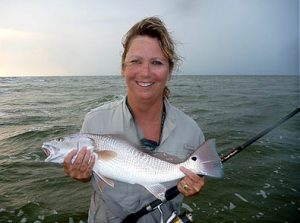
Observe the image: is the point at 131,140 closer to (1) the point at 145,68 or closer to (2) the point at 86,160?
(2) the point at 86,160

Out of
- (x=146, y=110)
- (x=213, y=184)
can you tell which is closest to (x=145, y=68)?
(x=146, y=110)

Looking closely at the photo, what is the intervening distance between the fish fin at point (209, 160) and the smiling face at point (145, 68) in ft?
2.89

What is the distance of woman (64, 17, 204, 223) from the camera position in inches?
141

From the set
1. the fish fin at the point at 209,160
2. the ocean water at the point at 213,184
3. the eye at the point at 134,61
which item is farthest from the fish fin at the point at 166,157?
the ocean water at the point at 213,184

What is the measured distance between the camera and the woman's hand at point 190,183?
3.29 metres

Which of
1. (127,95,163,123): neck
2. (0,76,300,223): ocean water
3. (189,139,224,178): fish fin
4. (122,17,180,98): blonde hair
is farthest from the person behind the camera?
(0,76,300,223): ocean water

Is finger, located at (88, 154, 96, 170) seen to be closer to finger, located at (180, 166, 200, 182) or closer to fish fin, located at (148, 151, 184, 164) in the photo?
fish fin, located at (148, 151, 184, 164)

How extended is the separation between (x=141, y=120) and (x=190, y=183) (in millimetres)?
988

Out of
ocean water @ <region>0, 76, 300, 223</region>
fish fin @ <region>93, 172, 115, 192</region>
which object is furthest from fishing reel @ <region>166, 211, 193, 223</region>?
ocean water @ <region>0, 76, 300, 223</region>

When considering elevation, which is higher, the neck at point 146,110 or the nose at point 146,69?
the nose at point 146,69

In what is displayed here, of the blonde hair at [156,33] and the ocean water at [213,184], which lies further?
the ocean water at [213,184]

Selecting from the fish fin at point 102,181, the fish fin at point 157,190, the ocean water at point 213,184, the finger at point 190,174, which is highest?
the finger at point 190,174

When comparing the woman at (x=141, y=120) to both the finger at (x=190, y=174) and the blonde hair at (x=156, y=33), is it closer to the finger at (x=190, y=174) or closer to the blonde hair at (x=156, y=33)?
the blonde hair at (x=156, y=33)

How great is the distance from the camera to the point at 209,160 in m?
3.18
